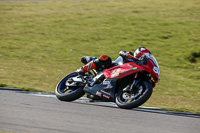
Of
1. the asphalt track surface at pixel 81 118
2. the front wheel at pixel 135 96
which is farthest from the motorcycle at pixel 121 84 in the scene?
the asphalt track surface at pixel 81 118

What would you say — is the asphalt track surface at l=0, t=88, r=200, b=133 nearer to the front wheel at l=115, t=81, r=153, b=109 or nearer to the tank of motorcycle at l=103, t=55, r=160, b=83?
the front wheel at l=115, t=81, r=153, b=109

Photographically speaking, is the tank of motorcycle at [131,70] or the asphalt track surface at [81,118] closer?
the asphalt track surface at [81,118]

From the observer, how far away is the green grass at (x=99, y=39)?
33.3ft

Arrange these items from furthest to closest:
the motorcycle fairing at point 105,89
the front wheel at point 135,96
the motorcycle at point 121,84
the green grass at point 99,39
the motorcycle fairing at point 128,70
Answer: the green grass at point 99,39
the motorcycle fairing at point 105,89
the motorcycle fairing at point 128,70
the motorcycle at point 121,84
the front wheel at point 135,96

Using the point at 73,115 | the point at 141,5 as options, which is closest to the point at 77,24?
the point at 141,5

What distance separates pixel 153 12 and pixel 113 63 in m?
15.6

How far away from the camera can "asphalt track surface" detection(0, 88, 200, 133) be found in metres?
4.84

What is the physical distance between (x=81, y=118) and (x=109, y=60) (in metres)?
1.79

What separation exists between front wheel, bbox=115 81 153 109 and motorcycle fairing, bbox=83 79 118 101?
17 cm

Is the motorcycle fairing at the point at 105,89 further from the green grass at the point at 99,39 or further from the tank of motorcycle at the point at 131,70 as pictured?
the green grass at the point at 99,39

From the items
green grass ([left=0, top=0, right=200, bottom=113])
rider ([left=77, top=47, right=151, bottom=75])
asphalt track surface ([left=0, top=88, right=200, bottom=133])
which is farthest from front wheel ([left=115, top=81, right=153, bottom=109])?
green grass ([left=0, top=0, right=200, bottom=113])

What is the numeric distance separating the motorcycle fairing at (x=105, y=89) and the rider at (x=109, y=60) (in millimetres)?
415

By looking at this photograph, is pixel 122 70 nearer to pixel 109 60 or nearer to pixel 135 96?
pixel 109 60

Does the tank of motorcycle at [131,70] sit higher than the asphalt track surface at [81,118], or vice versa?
the tank of motorcycle at [131,70]
